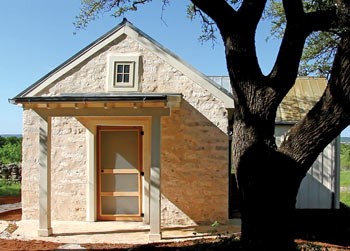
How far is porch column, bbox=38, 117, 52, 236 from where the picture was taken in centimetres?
705

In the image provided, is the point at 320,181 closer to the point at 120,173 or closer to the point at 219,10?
the point at 120,173

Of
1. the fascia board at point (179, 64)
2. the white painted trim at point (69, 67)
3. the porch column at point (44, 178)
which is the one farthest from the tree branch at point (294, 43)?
the white painted trim at point (69, 67)

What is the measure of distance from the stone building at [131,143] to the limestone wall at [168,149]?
25 mm

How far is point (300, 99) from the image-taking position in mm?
11281

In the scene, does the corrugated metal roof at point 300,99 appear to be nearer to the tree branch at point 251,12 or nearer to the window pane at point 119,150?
the window pane at point 119,150

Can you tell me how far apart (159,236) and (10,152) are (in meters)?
14.0

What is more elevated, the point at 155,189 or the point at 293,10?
the point at 293,10

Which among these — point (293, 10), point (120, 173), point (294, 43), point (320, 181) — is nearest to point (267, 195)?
point (294, 43)

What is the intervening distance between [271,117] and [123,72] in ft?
15.8

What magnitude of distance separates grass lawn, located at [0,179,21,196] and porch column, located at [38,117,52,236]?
6.82 metres

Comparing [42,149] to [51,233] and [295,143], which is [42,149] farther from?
[295,143]

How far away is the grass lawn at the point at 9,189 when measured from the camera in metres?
13.0

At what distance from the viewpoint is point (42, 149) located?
23.3 ft

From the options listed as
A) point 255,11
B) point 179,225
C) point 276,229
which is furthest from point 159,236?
point 255,11
